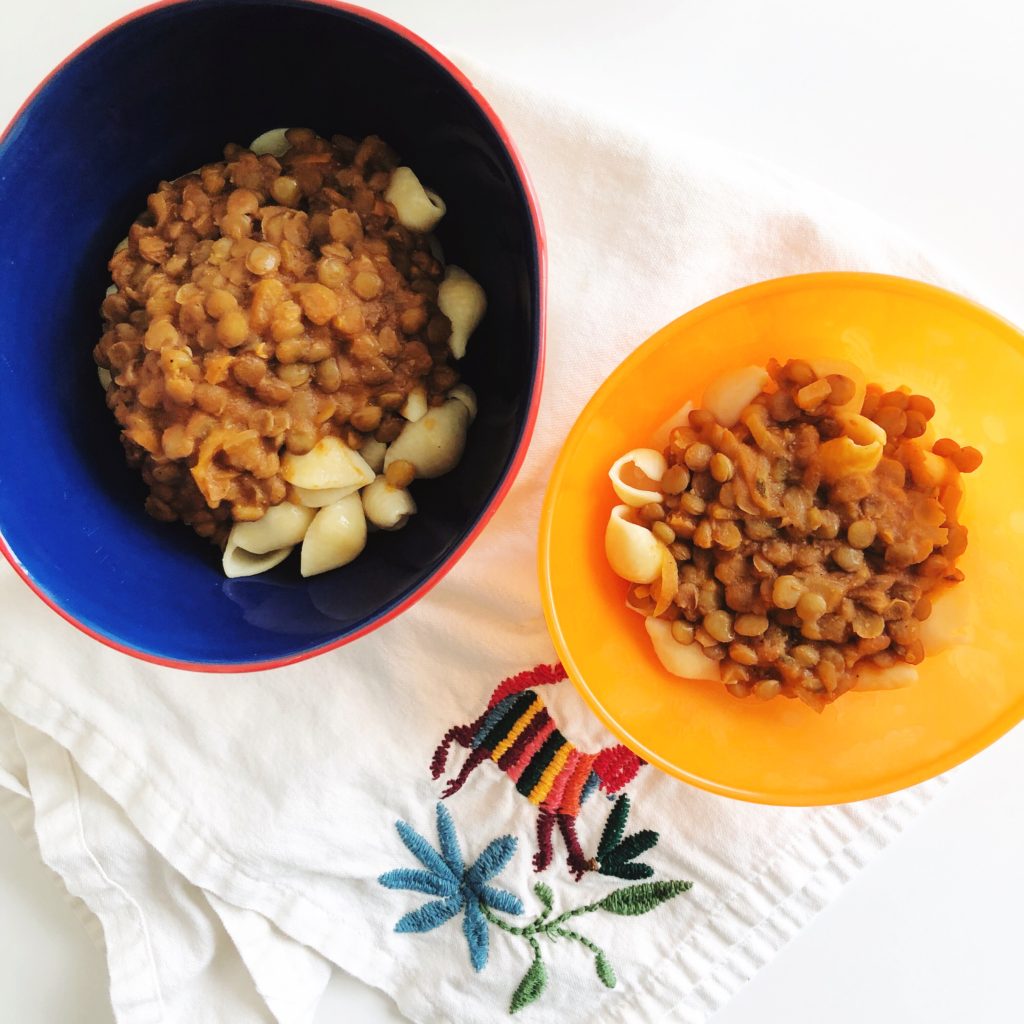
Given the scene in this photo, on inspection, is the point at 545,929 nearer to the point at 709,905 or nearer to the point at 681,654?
the point at 709,905

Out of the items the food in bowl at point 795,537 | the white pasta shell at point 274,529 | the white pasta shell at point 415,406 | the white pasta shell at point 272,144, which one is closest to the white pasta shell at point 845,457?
the food in bowl at point 795,537

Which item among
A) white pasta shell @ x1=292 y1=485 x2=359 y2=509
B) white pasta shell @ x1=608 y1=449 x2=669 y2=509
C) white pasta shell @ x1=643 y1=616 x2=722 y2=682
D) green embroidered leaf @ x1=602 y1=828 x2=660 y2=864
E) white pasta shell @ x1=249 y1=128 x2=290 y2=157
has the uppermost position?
white pasta shell @ x1=249 y1=128 x2=290 y2=157

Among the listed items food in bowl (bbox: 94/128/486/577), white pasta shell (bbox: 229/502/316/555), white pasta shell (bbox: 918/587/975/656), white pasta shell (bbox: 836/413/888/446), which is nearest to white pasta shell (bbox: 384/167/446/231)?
food in bowl (bbox: 94/128/486/577)

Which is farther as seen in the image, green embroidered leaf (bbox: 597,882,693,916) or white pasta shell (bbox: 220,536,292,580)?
green embroidered leaf (bbox: 597,882,693,916)

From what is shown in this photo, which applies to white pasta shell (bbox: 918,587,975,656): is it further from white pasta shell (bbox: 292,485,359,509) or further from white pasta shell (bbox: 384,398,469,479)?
white pasta shell (bbox: 292,485,359,509)

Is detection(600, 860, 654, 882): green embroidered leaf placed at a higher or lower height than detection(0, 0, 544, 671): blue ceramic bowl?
lower

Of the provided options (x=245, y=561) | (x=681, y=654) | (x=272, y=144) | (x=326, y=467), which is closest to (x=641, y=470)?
(x=681, y=654)

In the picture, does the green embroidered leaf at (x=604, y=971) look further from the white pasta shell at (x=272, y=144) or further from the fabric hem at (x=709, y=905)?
the white pasta shell at (x=272, y=144)
